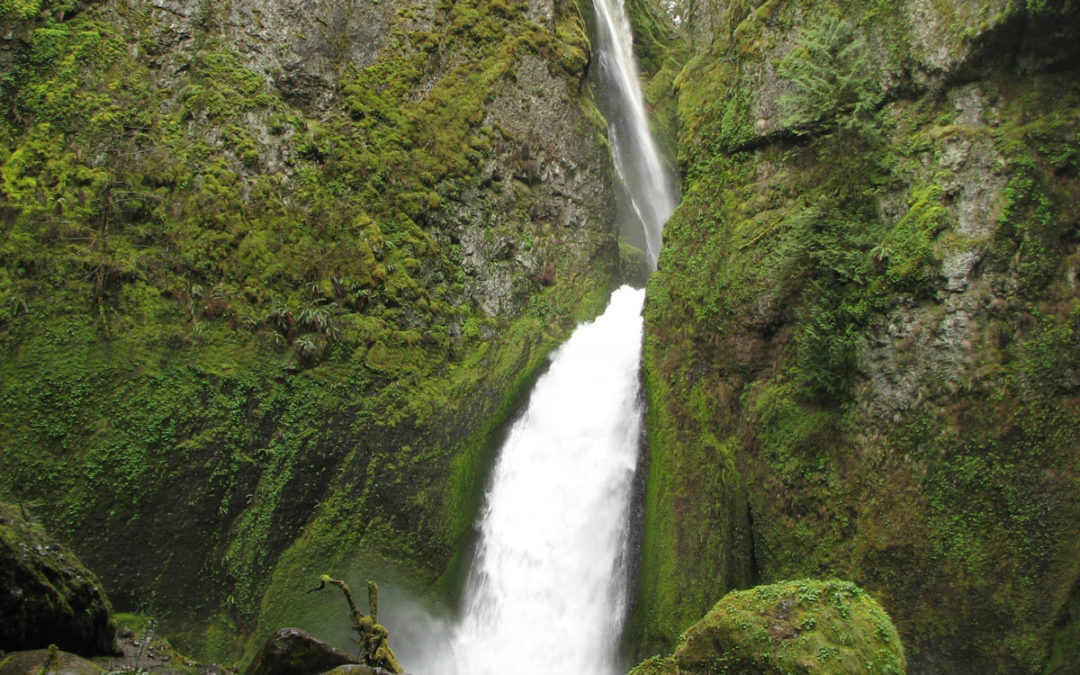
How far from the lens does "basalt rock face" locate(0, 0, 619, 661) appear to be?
8.75 m

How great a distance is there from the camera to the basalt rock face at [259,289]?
875cm

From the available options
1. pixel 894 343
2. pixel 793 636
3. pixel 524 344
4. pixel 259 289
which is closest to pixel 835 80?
pixel 894 343

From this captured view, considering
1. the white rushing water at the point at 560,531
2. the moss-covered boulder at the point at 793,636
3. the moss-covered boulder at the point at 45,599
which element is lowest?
the white rushing water at the point at 560,531

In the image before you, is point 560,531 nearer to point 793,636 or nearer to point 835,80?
point 793,636

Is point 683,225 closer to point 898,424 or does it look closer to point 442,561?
point 898,424

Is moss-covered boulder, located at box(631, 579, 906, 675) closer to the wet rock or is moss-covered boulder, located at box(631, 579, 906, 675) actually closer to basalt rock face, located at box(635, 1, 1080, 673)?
basalt rock face, located at box(635, 1, 1080, 673)

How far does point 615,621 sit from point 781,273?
6981 mm

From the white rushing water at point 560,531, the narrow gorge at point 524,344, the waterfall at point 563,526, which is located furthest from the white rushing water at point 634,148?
the white rushing water at point 560,531

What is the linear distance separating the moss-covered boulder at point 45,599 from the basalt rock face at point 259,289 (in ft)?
9.27

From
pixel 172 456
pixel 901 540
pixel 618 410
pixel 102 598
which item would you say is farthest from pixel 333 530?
pixel 901 540

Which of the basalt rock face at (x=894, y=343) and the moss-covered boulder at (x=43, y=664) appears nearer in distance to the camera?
the moss-covered boulder at (x=43, y=664)

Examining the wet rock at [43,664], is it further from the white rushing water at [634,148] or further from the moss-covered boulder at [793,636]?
the white rushing water at [634,148]

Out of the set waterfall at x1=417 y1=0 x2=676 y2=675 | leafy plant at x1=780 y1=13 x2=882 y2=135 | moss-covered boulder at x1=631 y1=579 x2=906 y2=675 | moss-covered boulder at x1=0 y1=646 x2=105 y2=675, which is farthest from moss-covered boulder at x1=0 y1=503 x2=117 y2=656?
leafy plant at x1=780 y1=13 x2=882 y2=135

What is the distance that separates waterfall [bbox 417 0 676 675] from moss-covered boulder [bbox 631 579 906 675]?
16.5 feet
